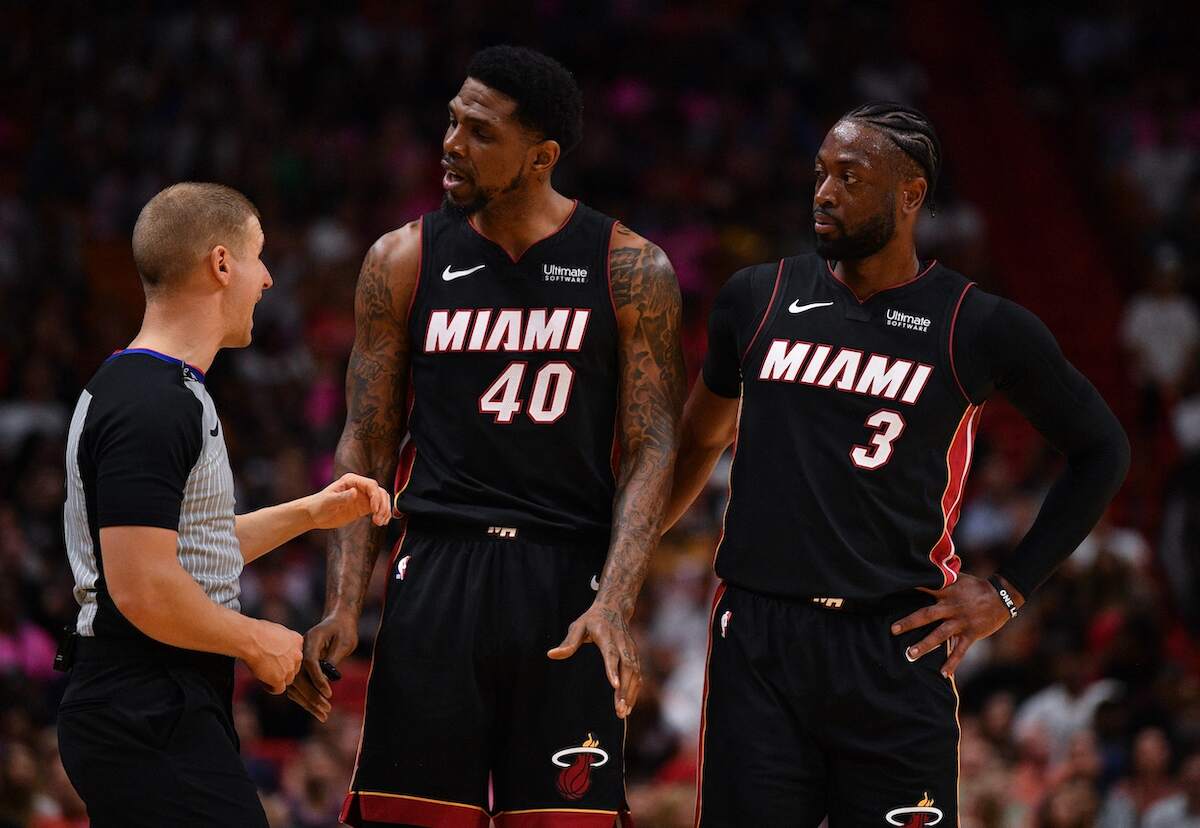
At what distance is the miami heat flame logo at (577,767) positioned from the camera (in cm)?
525

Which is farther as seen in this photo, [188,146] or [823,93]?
[823,93]

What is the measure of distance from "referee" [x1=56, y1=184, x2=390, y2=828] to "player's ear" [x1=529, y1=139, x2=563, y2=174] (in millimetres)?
1078

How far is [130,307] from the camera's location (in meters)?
15.7

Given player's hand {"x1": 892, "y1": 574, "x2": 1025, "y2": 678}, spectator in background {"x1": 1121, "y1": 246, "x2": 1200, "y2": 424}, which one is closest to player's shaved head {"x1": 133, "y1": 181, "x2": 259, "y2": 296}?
player's hand {"x1": 892, "y1": 574, "x2": 1025, "y2": 678}

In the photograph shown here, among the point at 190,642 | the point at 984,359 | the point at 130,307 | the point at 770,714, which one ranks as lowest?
the point at 130,307

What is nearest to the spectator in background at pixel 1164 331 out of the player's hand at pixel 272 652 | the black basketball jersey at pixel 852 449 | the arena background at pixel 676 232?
the arena background at pixel 676 232

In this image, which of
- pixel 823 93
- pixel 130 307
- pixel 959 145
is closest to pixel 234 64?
pixel 130 307

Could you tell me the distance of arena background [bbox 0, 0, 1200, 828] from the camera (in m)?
10.7

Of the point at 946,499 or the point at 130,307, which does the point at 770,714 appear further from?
the point at 130,307

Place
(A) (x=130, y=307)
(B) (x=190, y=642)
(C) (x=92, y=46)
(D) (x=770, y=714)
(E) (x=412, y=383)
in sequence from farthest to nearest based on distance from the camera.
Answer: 1. (C) (x=92, y=46)
2. (A) (x=130, y=307)
3. (E) (x=412, y=383)
4. (D) (x=770, y=714)
5. (B) (x=190, y=642)

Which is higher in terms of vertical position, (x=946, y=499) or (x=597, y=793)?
(x=946, y=499)

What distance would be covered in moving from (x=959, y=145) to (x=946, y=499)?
14.3 metres

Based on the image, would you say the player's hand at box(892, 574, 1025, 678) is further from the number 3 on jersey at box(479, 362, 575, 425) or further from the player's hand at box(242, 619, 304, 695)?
the player's hand at box(242, 619, 304, 695)

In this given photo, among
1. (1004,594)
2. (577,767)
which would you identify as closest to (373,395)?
(577,767)
